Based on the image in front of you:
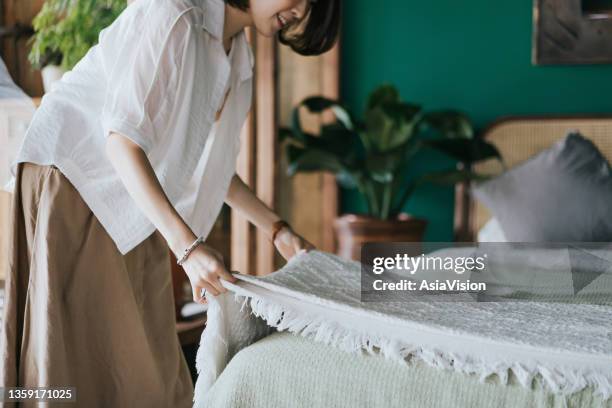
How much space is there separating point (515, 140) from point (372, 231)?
2.48 ft

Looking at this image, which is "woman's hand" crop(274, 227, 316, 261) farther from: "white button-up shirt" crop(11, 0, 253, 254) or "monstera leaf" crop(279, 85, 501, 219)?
"monstera leaf" crop(279, 85, 501, 219)

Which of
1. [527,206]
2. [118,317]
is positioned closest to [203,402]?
[118,317]

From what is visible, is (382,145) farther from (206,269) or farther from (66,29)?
(206,269)

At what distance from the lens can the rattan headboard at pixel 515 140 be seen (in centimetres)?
304

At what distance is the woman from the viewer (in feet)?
3.82

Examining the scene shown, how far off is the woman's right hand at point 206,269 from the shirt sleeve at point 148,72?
215 mm

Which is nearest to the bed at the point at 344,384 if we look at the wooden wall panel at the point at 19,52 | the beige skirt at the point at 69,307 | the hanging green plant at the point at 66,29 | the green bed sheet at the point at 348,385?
the green bed sheet at the point at 348,385

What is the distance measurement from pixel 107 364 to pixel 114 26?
0.61 meters

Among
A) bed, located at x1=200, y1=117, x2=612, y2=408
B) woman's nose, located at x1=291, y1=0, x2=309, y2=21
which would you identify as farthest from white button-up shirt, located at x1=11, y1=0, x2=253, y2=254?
bed, located at x1=200, y1=117, x2=612, y2=408

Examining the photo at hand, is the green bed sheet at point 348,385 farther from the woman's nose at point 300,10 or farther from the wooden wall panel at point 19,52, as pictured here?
the wooden wall panel at point 19,52

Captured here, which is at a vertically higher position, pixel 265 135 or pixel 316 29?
pixel 316 29

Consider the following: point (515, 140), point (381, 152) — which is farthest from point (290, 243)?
point (515, 140)

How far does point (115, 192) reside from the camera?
1.28m

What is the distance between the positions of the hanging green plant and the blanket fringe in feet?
3.27
